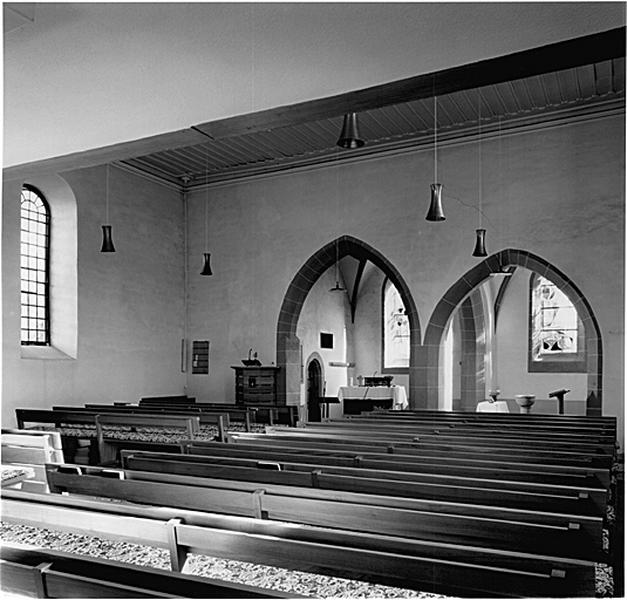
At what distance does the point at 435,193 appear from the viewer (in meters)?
7.90

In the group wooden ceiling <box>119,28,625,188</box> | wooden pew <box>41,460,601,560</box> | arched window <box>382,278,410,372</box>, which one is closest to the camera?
wooden pew <box>41,460,601,560</box>

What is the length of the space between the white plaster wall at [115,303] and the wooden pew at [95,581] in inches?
326

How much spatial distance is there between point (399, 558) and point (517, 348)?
1449 cm

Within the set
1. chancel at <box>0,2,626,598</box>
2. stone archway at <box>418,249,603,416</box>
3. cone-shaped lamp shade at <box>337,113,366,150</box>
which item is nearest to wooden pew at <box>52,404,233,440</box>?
chancel at <box>0,2,626,598</box>

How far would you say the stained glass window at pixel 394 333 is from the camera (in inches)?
690

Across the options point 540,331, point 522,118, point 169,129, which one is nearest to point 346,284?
point 540,331

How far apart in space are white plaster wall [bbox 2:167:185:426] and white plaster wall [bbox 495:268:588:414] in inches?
289

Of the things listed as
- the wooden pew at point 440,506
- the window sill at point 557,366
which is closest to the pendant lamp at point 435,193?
the wooden pew at point 440,506

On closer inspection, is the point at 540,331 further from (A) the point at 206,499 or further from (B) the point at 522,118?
(A) the point at 206,499

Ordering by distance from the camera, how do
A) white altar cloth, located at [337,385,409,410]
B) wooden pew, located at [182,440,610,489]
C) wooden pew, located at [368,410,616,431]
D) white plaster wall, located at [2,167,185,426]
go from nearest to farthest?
wooden pew, located at [182,440,610,489] → wooden pew, located at [368,410,616,431] → white plaster wall, located at [2,167,185,426] → white altar cloth, located at [337,385,409,410]

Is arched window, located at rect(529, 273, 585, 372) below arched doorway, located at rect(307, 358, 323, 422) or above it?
above

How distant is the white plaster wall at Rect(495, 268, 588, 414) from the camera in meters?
15.6

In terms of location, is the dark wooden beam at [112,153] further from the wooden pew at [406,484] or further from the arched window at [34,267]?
the arched window at [34,267]

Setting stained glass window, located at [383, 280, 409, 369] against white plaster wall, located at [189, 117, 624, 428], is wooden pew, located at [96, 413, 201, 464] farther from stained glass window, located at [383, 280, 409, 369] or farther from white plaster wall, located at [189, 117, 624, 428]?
stained glass window, located at [383, 280, 409, 369]
